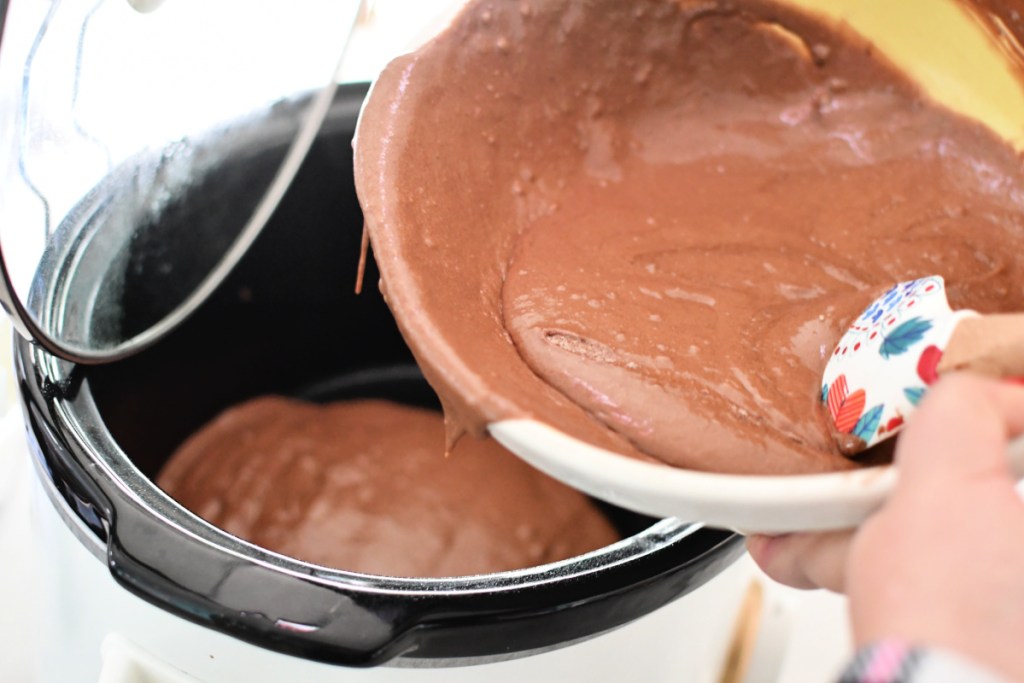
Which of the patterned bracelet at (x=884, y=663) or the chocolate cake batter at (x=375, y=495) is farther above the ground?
the patterned bracelet at (x=884, y=663)

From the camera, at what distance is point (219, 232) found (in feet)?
2.65

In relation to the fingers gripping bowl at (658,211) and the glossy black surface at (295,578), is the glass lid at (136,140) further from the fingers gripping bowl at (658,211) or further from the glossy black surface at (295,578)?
the fingers gripping bowl at (658,211)

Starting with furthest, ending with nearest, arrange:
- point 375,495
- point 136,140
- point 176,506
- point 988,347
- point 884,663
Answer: point 375,495 < point 136,140 < point 176,506 < point 988,347 < point 884,663

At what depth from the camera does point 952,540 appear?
1.11ft

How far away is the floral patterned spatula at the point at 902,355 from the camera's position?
428 mm

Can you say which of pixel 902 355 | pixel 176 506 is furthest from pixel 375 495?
pixel 902 355

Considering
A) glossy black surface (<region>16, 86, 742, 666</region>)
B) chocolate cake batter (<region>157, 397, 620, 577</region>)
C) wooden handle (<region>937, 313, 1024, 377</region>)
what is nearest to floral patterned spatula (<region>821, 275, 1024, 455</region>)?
wooden handle (<region>937, 313, 1024, 377</region>)

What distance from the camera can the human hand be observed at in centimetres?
33

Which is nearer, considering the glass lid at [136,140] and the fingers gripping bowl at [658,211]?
the fingers gripping bowl at [658,211]

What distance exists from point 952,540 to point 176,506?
0.44m

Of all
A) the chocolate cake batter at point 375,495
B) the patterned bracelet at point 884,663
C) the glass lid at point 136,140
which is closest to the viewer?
the patterned bracelet at point 884,663

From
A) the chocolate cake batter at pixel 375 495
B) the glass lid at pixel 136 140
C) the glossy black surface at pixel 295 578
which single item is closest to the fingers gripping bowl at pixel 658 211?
the glossy black surface at pixel 295 578

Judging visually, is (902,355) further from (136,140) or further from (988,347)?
(136,140)

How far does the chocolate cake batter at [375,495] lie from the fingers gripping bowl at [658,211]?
1.12ft
